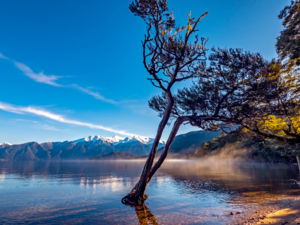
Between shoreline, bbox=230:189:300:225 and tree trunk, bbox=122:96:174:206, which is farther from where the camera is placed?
tree trunk, bbox=122:96:174:206

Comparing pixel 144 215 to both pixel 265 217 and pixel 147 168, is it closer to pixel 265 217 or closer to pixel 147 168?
pixel 147 168

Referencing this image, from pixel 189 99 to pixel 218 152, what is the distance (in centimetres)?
13918

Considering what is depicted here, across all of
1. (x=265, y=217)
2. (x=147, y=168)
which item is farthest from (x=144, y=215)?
(x=265, y=217)

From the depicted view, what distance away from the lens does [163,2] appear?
1191 cm

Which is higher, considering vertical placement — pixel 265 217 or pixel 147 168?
pixel 147 168

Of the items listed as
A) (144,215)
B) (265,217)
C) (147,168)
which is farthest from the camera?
(147,168)

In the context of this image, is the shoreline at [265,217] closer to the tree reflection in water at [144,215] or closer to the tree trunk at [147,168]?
the tree reflection in water at [144,215]

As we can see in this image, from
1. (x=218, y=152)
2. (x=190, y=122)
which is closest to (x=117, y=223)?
(x=190, y=122)

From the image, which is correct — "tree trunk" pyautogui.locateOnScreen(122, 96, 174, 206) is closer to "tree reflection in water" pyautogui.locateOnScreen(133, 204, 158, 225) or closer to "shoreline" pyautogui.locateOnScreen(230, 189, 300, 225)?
"tree reflection in water" pyautogui.locateOnScreen(133, 204, 158, 225)

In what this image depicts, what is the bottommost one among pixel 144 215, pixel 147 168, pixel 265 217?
pixel 144 215

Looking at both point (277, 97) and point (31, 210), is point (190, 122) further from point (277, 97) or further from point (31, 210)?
point (31, 210)

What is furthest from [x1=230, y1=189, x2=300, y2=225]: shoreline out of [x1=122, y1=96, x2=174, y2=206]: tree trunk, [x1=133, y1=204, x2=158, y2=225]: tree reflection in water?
[x1=122, y1=96, x2=174, y2=206]: tree trunk

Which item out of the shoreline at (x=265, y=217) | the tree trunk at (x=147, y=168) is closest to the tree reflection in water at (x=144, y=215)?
the tree trunk at (x=147, y=168)

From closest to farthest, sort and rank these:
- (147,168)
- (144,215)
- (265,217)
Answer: (265,217)
(144,215)
(147,168)
